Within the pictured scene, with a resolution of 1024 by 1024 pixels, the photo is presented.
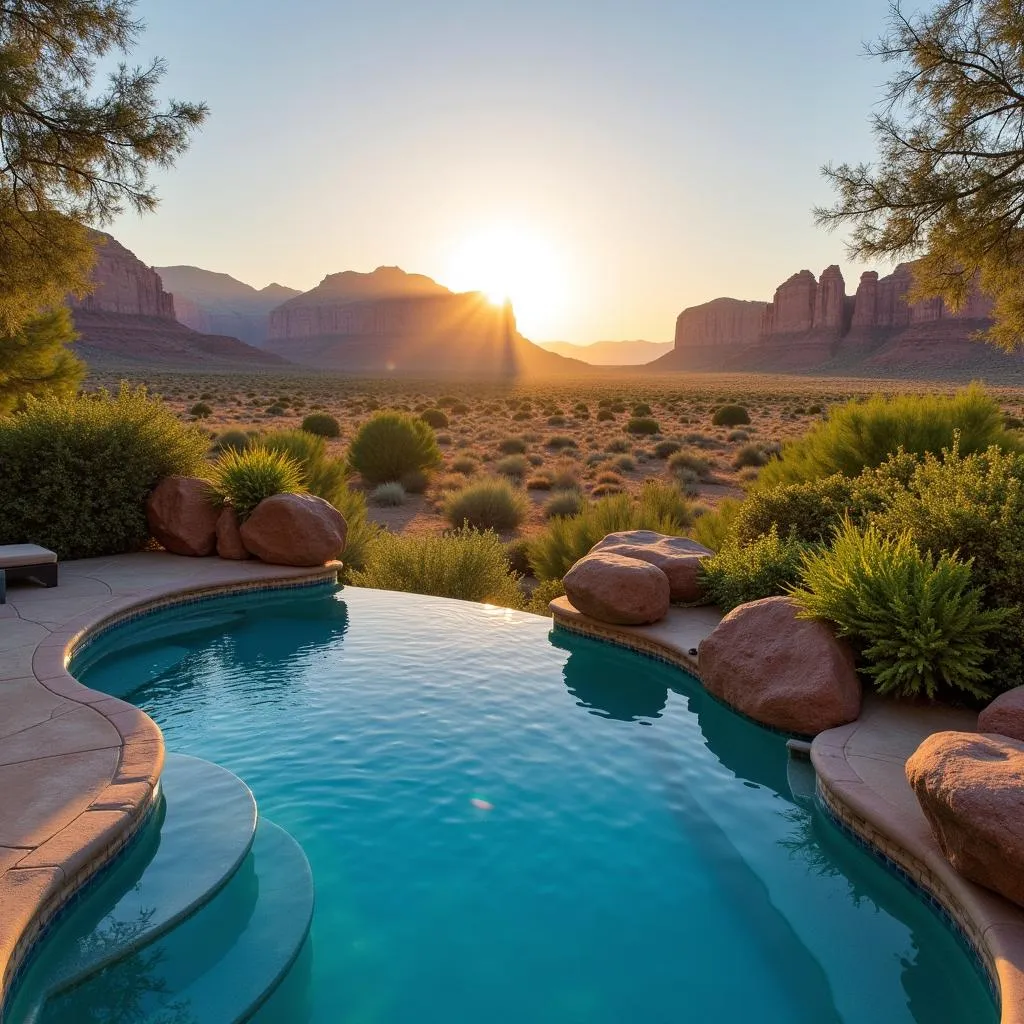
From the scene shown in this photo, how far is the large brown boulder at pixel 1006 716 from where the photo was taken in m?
5.14

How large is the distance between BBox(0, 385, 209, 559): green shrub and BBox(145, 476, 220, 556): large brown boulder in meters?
0.23

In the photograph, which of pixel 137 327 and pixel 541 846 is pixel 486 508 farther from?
pixel 137 327

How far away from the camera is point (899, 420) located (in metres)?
11.4

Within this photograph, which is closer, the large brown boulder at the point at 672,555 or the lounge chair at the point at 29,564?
the lounge chair at the point at 29,564

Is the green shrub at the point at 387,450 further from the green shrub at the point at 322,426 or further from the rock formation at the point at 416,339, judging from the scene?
the rock formation at the point at 416,339

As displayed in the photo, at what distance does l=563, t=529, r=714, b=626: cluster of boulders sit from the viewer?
8.59m

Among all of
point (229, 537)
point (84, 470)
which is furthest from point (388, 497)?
point (84, 470)

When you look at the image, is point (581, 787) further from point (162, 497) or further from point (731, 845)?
point (162, 497)

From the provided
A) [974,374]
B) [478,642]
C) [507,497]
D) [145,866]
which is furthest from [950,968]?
[974,374]

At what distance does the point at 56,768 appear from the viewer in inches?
183

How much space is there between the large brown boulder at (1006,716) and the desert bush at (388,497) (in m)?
14.7

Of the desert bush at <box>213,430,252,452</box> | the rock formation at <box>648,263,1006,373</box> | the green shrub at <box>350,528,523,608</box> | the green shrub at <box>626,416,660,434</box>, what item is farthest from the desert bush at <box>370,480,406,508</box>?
the rock formation at <box>648,263,1006,373</box>

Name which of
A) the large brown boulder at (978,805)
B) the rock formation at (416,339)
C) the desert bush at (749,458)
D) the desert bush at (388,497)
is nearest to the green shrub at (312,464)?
the desert bush at (388,497)

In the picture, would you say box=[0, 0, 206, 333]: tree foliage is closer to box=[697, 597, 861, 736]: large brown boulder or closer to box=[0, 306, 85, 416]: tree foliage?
box=[0, 306, 85, 416]: tree foliage
